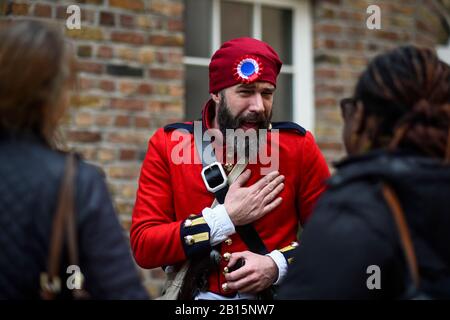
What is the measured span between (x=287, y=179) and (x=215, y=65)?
2.00 ft

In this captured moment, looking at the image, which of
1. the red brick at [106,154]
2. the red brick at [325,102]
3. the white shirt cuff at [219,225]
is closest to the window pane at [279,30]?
the red brick at [325,102]

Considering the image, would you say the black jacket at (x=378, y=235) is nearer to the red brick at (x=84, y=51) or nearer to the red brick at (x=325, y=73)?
the red brick at (x=84, y=51)

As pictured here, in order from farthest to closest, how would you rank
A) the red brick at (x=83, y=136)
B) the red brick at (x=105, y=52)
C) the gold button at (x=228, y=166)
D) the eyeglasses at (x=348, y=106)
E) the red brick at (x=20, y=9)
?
the red brick at (x=105, y=52) → the red brick at (x=83, y=136) → the red brick at (x=20, y=9) → the gold button at (x=228, y=166) → the eyeglasses at (x=348, y=106)

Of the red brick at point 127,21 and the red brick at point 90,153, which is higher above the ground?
the red brick at point 127,21

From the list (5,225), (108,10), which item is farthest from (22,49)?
(108,10)

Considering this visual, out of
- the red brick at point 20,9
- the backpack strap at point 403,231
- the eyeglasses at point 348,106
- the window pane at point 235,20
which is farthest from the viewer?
the window pane at point 235,20

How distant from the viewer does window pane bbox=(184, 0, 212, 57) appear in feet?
17.3

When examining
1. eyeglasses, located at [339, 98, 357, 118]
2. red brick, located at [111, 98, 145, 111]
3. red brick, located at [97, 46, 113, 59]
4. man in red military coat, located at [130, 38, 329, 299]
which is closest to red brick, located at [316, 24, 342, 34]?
red brick, located at [111, 98, 145, 111]

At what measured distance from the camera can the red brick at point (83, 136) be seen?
4684 mm

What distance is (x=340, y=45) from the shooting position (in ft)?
18.6

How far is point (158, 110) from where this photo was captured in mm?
4930

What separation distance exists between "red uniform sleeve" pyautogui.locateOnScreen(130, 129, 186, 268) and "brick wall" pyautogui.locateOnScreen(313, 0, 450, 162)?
2538 millimetres

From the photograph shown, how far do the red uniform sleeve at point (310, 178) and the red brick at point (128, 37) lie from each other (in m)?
2.01

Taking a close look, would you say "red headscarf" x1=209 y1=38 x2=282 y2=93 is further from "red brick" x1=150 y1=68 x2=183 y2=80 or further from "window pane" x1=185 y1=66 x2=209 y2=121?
"window pane" x1=185 y1=66 x2=209 y2=121
